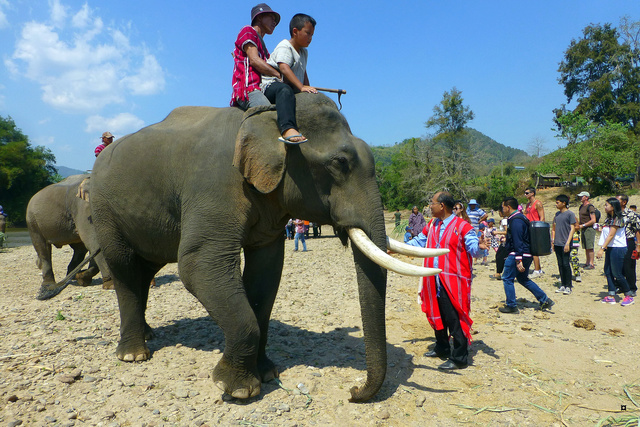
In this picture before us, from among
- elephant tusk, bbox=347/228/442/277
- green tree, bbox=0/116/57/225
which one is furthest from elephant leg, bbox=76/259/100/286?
green tree, bbox=0/116/57/225

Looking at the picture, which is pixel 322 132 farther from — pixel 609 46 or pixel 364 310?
pixel 609 46

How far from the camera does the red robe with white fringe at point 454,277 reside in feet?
15.7

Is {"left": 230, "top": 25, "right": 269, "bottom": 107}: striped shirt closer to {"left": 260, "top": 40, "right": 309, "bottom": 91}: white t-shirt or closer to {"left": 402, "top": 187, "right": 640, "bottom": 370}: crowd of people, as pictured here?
{"left": 260, "top": 40, "right": 309, "bottom": 91}: white t-shirt

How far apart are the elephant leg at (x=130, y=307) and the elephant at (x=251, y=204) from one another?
2.99 ft

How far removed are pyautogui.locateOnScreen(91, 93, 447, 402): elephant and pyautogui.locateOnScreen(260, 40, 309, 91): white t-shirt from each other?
41 cm

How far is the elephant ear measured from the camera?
3.86 m

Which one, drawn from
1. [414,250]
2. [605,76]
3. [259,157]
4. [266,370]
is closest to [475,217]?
[414,250]

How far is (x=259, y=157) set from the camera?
387cm

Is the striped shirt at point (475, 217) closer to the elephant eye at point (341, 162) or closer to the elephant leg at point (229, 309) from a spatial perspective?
the elephant eye at point (341, 162)

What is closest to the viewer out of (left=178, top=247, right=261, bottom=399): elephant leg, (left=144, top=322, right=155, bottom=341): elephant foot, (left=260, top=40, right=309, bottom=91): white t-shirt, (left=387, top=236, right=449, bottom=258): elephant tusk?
(left=387, top=236, right=449, bottom=258): elephant tusk

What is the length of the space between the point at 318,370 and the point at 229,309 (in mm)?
1418

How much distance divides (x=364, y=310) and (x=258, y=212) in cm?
139

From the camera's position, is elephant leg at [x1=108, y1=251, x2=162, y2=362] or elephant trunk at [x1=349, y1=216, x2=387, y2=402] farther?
elephant leg at [x1=108, y1=251, x2=162, y2=362]

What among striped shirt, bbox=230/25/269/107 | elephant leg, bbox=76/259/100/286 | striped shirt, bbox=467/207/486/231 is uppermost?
striped shirt, bbox=230/25/269/107
